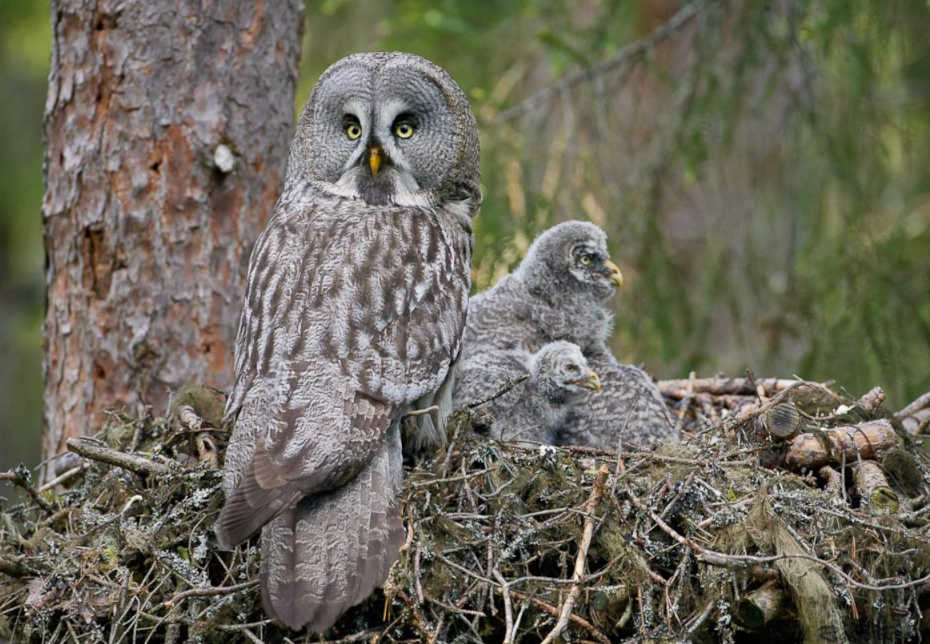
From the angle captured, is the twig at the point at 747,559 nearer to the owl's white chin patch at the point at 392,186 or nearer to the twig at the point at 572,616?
the twig at the point at 572,616

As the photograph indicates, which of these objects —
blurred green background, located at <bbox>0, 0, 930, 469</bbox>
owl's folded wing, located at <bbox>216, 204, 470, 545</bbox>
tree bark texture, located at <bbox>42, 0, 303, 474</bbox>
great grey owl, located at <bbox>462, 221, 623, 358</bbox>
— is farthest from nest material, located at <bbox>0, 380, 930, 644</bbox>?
blurred green background, located at <bbox>0, 0, 930, 469</bbox>

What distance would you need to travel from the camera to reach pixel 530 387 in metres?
4.55

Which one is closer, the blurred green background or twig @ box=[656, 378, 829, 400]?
twig @ box=[656, 378, 829, 400]

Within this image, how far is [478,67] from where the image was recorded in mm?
6828

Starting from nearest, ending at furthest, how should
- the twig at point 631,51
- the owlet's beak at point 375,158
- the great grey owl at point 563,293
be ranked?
the owlet's beak at point 375,158
the great grey owl at point 563,293
the twig at point 631,51

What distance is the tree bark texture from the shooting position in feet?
15.0

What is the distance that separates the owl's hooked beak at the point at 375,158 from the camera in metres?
4.32

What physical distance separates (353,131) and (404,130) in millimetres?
205

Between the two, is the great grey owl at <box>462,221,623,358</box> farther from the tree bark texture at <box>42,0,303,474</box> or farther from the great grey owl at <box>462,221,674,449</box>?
the tree bark texture at <box>42,0,303,474</box>

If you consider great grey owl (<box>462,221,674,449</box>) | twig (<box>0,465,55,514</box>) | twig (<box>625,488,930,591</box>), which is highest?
great grey owl (<box>462,221,674,449</box>)

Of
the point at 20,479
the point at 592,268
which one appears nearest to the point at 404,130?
the point at 592,268

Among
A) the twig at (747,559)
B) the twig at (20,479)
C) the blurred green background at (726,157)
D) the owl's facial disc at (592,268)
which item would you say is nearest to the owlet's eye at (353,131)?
the owl's facial disc at (592,268)

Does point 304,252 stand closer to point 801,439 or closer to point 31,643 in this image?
point 31,643

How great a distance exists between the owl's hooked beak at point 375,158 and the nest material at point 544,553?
41.8 inches
